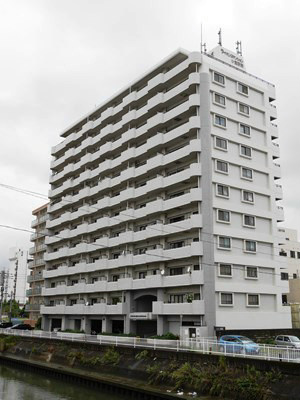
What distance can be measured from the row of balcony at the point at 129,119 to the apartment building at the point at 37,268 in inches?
644

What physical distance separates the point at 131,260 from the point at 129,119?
18787 millimetres

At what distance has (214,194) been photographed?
43.0m

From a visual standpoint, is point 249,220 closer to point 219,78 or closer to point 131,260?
point 131,260

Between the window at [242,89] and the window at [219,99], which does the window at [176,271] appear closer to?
the window at [219,99]

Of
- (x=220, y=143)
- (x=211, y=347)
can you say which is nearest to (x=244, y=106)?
(x=220, y=143)

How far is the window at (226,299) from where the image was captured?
4088 cm

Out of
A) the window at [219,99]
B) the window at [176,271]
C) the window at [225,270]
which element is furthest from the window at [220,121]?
the window at [176,271]

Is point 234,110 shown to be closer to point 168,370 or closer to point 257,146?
point 257,146

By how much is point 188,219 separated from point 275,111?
20.0 m

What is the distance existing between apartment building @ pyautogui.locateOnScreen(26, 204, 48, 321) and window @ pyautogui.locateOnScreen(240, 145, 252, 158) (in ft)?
144

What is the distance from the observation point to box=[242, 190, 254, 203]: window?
45.8m

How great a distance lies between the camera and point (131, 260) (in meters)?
49.8

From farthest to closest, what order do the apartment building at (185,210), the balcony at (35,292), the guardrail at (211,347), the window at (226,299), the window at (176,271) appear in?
the balcony at (35,292) → the window at (176,271) → the apartment building at (185,210) → the window at (226,299) → the guardrail at (211,347)

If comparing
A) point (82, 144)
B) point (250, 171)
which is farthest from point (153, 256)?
point (82, 144)
